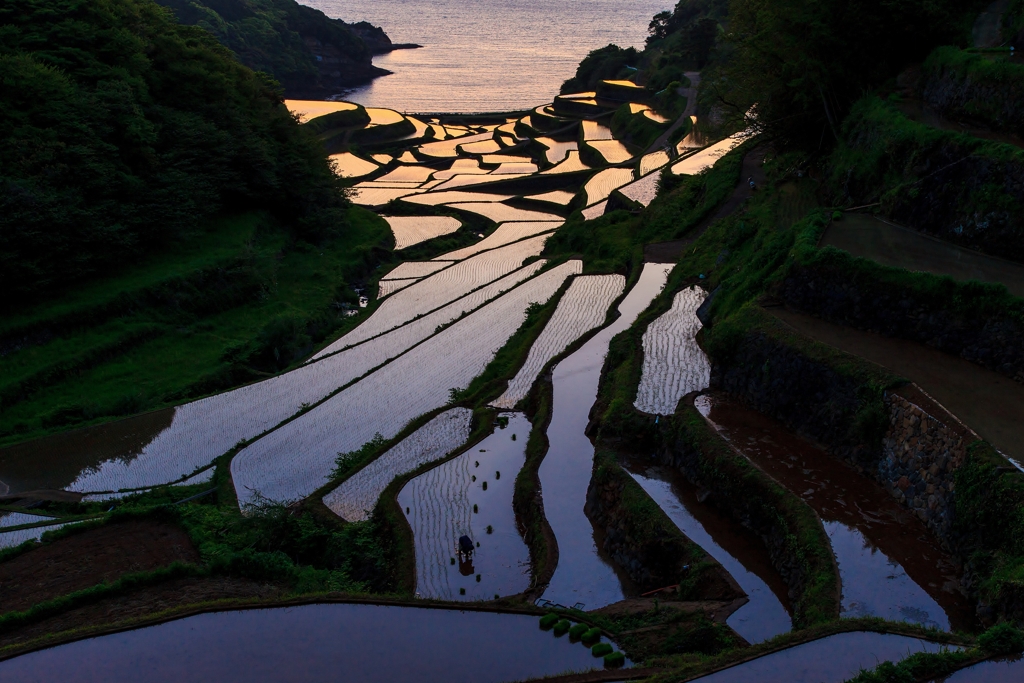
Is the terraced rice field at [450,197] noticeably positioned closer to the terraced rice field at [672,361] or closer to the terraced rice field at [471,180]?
the terraced rice field at [471,180]

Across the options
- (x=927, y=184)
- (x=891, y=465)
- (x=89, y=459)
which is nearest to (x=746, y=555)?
(x=891, y=465)

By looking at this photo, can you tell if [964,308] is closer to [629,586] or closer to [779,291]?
[779,291]

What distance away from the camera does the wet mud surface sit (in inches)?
421

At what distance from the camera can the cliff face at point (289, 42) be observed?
221 feet

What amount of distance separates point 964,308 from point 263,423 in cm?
1186

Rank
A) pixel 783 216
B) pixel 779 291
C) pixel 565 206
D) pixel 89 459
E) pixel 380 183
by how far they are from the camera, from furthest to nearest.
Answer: pixel 380 183 < pixel 565 206 < pixel 783 216 < pixel 89 459 < pixel 779 291

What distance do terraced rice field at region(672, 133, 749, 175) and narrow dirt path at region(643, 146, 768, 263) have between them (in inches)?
160

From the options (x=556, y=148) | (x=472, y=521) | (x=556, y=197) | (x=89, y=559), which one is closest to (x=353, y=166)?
(x=556, y=148)

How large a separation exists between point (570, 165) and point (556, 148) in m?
6.65

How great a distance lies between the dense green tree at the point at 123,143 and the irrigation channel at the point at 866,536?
1636cm

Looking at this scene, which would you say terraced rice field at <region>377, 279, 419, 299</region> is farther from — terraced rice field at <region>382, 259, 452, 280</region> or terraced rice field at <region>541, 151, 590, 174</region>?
terraced rice field at <region>541, 151, 590, 174</region>

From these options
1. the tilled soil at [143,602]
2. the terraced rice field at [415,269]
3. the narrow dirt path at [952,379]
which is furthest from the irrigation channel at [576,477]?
the terraced rice field at [415,269]

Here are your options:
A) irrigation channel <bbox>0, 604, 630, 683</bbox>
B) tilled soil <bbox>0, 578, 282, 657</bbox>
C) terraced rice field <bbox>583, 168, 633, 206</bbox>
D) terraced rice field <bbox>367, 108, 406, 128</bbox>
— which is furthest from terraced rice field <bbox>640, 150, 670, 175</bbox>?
irrigation channel <bbox>0, 604, 630, 683</bbox>

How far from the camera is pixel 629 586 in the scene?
8.79 meters
